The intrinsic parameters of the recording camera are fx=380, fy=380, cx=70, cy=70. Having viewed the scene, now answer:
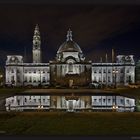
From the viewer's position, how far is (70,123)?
26.0 ft

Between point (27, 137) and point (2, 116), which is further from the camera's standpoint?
point (2, 116)

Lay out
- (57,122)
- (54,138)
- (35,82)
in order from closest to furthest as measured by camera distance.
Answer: (54,138) < (57,122) < (35,82)

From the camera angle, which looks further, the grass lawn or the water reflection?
the water reflection

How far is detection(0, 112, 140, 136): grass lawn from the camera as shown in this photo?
22.9 ft

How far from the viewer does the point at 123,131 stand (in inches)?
278

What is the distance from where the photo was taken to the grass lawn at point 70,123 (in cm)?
698

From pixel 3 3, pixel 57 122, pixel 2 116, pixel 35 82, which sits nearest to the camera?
pixel 3 3

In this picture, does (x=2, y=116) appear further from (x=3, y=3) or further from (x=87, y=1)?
(x=87, y=1)

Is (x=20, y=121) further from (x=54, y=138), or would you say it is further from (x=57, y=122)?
(x=54, y=138)

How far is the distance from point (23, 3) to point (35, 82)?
21.2 ft

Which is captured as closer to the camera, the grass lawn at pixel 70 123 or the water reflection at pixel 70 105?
the grass lawn at pixel 70 123

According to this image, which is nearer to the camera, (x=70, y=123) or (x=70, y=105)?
(x=70, y=123)

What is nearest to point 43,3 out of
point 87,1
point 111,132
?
point 87,1

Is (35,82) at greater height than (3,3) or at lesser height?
lesser
